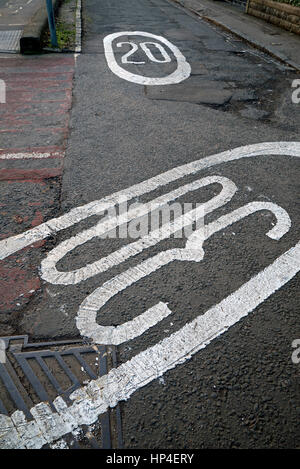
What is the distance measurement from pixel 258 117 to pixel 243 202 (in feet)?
7.92

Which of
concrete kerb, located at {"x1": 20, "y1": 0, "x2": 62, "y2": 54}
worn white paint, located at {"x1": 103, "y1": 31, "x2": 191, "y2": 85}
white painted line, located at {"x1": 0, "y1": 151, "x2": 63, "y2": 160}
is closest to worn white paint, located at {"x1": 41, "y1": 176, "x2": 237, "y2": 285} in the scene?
white painted line, located at {"x1": 0, "y1": 151, "x2": 63, "y2": 160}

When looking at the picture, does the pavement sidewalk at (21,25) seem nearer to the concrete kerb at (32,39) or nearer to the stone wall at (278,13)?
the concrete kerb at (32,39)

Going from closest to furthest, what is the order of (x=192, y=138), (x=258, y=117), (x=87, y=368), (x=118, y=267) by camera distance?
(x=87, y=368) < (x=118, y=267) < (x=192, y=138) < (x=258, y=117)

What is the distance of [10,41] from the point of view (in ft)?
25.8

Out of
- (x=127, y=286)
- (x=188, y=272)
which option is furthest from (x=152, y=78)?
(x=127, y=286)

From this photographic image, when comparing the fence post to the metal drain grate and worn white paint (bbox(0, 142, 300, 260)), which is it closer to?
the metal drain grate

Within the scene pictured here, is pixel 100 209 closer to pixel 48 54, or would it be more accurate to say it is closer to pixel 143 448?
pixel 143 448

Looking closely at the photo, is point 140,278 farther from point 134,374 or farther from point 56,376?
point 56,376

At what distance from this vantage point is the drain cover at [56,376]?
5.69 ft

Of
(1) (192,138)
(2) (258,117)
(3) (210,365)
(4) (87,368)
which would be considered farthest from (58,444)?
(2) (258,117)

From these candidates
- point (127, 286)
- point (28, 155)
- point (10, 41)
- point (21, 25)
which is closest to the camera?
point (127, 286)

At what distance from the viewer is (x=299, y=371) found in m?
2.04

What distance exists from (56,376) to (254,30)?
11.2 m
